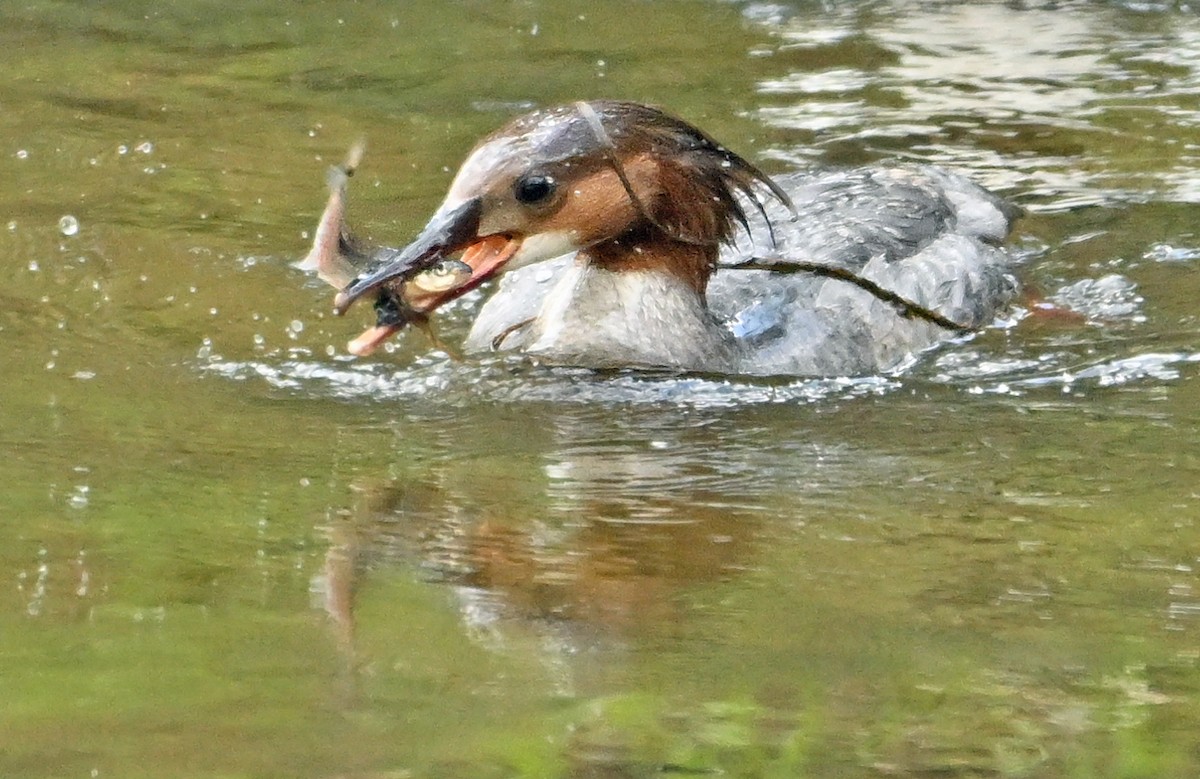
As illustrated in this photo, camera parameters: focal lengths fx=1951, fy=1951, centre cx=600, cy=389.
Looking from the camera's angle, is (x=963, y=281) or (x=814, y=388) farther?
(x=963, y=281)

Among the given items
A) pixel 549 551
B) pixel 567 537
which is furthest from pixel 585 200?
pixel 549 551

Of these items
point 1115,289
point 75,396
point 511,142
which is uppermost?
point 511,142

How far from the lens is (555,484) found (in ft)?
15.9

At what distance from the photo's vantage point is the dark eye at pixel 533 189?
5.62 metres

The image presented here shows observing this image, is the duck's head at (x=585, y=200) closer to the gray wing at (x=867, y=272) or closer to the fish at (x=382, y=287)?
the fish at (x=382, y=287)

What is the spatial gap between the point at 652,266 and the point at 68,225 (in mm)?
2588

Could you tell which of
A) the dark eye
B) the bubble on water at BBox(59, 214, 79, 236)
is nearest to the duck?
the dark eye

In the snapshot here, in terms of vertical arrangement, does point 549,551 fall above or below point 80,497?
below

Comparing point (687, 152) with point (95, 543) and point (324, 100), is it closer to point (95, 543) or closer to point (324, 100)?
point (95, 543)

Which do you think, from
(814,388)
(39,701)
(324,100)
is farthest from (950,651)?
(324,100)

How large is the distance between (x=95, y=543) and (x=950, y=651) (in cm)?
178

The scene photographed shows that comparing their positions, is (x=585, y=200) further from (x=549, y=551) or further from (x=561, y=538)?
(x=549, y=551)

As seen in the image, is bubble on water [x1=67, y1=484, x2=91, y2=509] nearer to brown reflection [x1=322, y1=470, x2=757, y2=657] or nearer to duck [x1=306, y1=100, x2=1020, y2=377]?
brown reflection [x1=322, y1=470, x2=757, y2=657]

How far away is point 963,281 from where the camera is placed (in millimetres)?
6902
